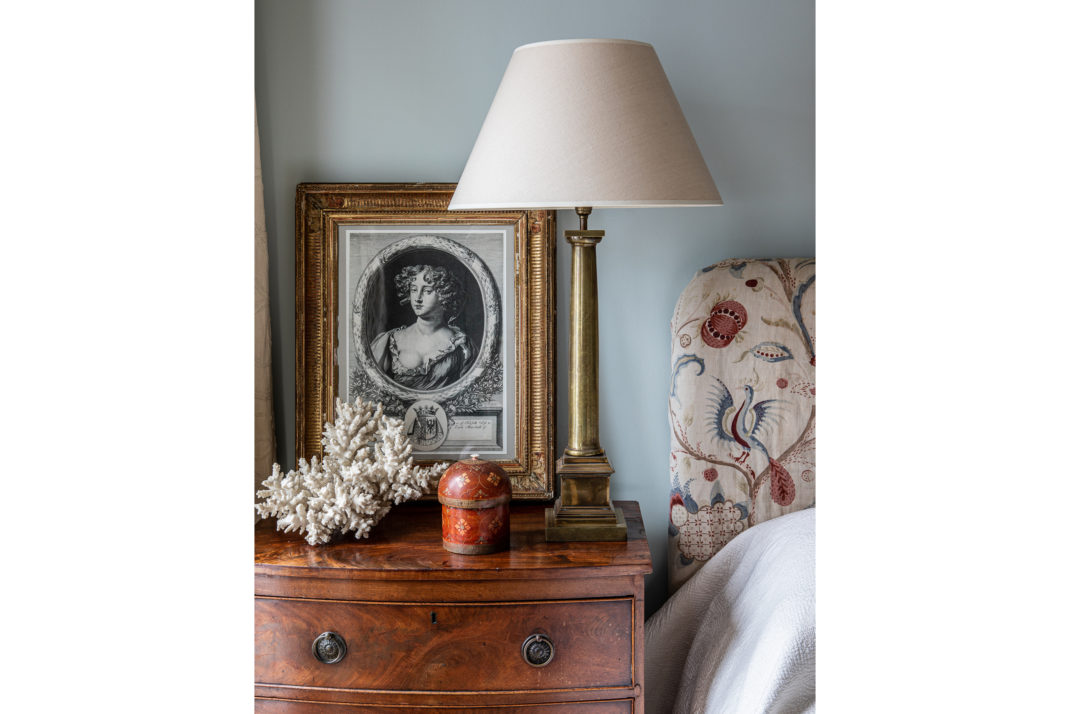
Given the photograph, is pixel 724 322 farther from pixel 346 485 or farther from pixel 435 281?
pixel 346 485

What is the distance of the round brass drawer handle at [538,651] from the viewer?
120 centimetres

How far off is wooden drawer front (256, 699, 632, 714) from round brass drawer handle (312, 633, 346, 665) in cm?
7

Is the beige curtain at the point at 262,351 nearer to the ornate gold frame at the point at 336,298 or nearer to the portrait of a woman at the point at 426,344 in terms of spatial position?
the ornate gold frame at the point at 336,298

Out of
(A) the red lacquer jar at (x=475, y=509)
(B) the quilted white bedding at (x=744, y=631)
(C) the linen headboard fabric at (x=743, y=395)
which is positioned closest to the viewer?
(B) the quilted white bedding at (x=744, y=631)

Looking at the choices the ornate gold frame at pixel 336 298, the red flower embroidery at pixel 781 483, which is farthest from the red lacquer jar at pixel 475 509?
the red flower embroidery at pixel 781 483

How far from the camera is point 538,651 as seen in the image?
1.21 m

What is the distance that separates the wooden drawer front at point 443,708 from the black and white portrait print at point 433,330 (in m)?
0.52

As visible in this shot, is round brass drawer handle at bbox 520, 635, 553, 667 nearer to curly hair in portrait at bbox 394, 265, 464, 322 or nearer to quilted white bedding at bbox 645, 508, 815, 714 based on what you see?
quilted white bedding at bbox 645, 508, 815, 714

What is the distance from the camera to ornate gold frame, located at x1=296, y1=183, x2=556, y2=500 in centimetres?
158

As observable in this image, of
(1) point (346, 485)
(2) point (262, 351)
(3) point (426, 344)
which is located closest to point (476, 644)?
(1) point (346, 485)
